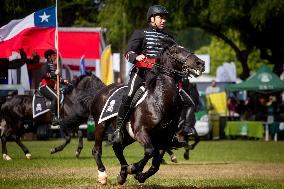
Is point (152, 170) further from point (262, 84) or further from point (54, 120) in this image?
point (262, 84)

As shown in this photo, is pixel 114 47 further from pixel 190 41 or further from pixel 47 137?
pixel 190 41

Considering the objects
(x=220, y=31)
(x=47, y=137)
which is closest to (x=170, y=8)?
(x=220, y=31)

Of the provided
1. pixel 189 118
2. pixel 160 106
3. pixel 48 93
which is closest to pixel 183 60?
pixel 160 106

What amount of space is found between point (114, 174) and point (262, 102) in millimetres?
23322

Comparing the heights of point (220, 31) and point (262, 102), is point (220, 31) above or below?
above

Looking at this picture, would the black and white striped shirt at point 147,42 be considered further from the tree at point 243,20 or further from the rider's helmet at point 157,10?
the tree at point 243,20

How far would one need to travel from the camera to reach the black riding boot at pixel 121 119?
15195 millimetres

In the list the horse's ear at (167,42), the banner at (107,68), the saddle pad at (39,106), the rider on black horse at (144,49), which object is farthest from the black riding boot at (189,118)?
the banner at (107,68)

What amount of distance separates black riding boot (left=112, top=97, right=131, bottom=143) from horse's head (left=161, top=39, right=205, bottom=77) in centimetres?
115

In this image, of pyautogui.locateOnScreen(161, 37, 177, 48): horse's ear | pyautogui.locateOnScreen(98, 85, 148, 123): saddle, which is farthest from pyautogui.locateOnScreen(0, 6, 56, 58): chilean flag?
pyautogui.locateOnScreen(161, 37, 177, 48): horse's ear

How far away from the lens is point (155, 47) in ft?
50.1

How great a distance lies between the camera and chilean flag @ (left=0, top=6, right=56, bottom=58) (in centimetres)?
2333

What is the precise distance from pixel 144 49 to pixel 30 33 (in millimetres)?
9743

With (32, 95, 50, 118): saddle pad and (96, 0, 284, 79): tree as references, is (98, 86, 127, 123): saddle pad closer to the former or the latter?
(32, 95, 50, 118): saddle pad
